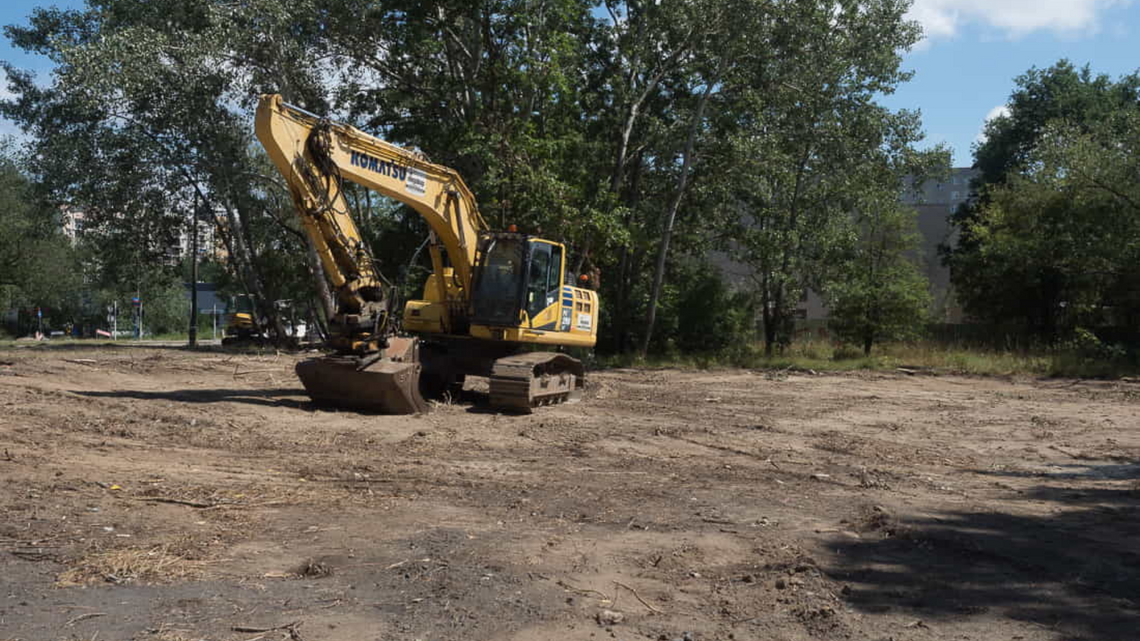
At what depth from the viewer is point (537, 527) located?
696 centimetres

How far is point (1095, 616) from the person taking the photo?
5.10 m

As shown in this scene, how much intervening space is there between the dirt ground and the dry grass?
2cm

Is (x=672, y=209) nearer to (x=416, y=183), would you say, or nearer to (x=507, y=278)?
(x=507, y=278)

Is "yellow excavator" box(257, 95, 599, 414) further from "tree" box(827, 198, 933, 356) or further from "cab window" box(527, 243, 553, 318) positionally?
"tree" box(827, 198, 933, 356)

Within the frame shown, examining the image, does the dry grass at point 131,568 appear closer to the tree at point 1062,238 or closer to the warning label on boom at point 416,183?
the warning label on boom at point 416,183

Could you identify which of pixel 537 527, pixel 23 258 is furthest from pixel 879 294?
pixel 23 258

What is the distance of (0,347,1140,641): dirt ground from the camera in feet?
16.2

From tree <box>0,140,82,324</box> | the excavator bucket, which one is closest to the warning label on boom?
the excavator bucket

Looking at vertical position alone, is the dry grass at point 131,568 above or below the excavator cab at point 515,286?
below

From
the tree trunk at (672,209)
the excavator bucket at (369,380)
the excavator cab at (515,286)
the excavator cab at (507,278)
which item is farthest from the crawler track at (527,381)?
the tree trunk at (672,209)

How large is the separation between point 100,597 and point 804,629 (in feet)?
12.7

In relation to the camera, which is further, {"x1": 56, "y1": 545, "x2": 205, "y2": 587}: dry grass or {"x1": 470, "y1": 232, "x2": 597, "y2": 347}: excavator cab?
{"x1": 470, "y1": 232, "x2": 597, "y2": 347}: excavator cab

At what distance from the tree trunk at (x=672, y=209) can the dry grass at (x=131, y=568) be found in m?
21.9

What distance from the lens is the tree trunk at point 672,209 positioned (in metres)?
25.7
